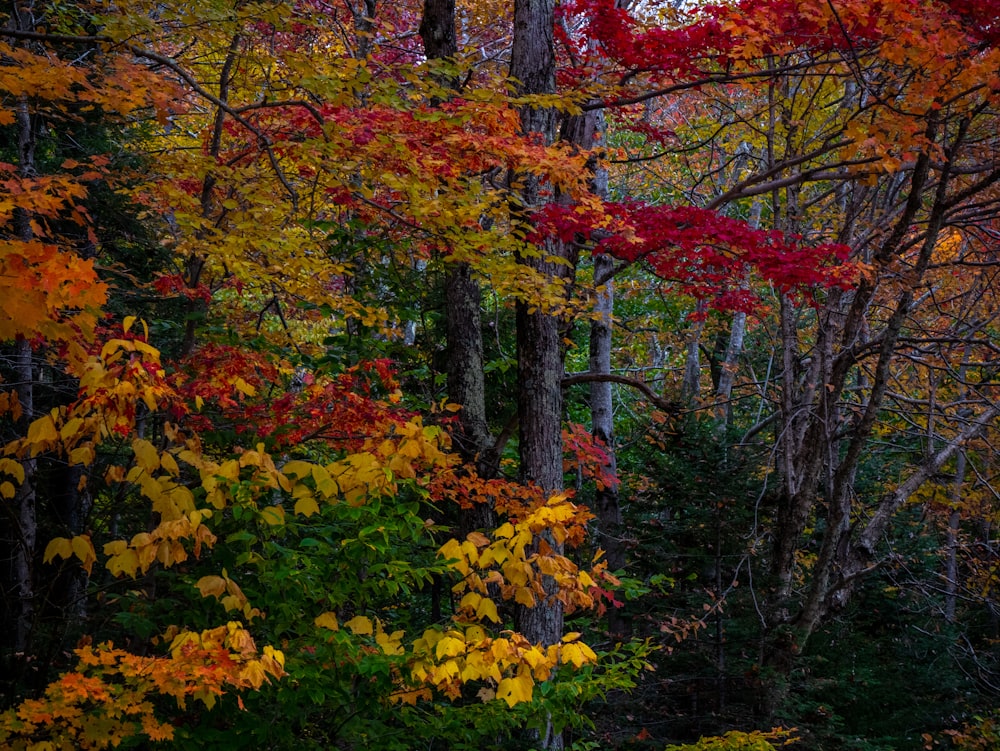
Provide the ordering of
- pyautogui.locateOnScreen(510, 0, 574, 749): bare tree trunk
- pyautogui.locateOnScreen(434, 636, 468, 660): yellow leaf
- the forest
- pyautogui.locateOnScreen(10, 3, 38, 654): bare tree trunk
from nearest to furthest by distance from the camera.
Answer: pyautogui.locateOnScreen(434, 636, 468, 660): yellow leaf, the forest, pyautogui.locateOnScreen(10, 3, 38, 654): bare tree trunk, pyautogui.locateOnScreen(510, 0, 574, 749): bare tree trunk

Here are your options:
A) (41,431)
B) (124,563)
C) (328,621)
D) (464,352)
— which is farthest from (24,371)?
(124,563)

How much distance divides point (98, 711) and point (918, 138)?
6.72 metres

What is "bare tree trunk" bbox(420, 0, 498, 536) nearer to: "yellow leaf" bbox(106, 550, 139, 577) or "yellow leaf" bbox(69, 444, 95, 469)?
"yellow leaf" bbox(69, 444, 95, 469)

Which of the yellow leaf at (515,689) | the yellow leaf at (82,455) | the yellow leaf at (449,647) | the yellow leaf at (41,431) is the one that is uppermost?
the yellow leaf at (41,431)

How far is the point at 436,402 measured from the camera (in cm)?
727

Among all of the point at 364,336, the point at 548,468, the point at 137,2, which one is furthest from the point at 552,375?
the point at 137,2

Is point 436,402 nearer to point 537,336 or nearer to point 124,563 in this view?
point 537,336

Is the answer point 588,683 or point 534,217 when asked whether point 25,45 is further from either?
point 588,683

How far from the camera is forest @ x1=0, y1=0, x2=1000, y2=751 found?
3326mm

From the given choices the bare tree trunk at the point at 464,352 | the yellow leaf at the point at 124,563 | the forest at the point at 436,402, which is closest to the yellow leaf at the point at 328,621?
the forest at the point at 436,402

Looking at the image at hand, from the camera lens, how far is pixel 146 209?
9297mm

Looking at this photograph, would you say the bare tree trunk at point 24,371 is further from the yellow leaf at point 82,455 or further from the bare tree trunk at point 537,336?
the bare tree trunk at point 537,336

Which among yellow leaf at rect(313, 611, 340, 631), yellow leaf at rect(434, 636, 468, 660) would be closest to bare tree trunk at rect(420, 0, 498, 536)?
yellow leaf at rect(313, 611, 340, 631)

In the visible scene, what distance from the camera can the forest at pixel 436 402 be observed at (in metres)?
3.33
